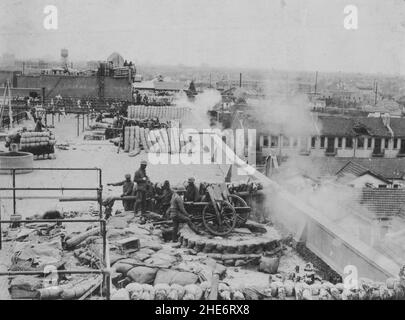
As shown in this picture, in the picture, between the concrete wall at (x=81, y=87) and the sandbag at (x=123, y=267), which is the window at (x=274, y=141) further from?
the sandbag at (x=123, y=267)

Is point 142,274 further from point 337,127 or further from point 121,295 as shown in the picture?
point 337,127

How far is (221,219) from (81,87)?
1193 inches

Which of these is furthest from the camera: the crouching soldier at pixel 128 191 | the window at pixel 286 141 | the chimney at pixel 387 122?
the window at pixel 286 141

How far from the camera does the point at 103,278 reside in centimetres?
829

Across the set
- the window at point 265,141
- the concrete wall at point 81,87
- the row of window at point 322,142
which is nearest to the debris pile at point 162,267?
the concrete wall at point 81,87

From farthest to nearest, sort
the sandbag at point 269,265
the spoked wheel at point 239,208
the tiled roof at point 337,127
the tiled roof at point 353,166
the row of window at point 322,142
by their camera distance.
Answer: the tiled roof at point 337,127 → the row of window at point 322,142 → the tiled roof at point 353,166 → the spoked wheel at point 239,208 → the sandbag at point 269,265

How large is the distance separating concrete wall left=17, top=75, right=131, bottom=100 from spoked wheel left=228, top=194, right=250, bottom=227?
27.8 m

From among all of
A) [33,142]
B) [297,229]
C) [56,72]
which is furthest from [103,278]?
[56,72]

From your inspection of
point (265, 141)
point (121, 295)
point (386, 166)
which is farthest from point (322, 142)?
point (121, 295)

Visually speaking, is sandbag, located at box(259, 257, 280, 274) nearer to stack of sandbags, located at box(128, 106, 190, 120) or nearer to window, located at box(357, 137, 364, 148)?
stack of sandbags, located at box(128, 106, 190, 120)

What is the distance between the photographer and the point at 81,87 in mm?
39562

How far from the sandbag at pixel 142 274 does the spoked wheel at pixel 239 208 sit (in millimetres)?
2864

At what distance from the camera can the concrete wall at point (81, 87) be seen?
39.1 m
